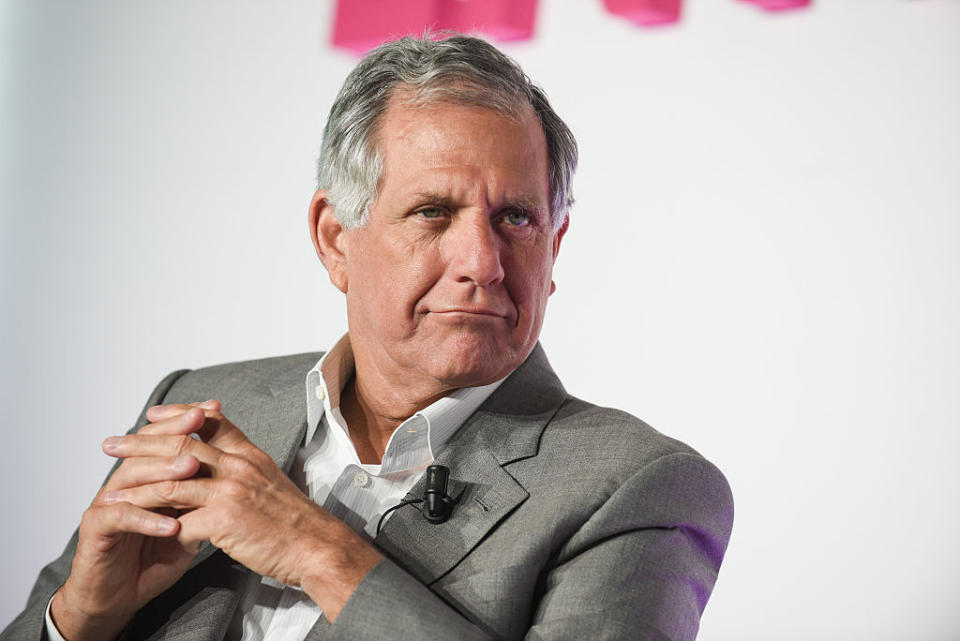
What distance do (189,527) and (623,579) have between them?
2.53 feet

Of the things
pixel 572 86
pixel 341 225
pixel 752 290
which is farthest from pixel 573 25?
pixel 341 225

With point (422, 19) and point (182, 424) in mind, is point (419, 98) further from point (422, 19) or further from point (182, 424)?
point (422, 19)

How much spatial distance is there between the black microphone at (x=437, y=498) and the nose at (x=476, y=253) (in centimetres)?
37

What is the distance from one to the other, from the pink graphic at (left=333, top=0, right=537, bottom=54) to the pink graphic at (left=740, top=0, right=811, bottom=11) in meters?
0.77

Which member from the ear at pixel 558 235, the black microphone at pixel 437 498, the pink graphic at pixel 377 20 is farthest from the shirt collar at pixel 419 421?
the pink graphic at pixel 377 20

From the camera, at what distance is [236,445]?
1742 millimetres

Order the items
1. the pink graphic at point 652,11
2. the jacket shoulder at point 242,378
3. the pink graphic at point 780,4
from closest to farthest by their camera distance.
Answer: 1. the jacket shoulder at point 242,378
2. the pink graphic at point 780,4
3. the pink graphic at point 652,11

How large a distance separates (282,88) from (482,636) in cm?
268

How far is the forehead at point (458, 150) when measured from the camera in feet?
6.21

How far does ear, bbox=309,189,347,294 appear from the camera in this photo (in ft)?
7.15

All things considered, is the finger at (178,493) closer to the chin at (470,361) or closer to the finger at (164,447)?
the finger at (164,447)

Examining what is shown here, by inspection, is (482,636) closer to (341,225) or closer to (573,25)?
(341,225)

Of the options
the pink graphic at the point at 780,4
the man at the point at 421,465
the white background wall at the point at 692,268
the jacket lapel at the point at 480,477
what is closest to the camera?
the man at the point at 421,465

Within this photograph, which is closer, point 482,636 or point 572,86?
point 482,636
